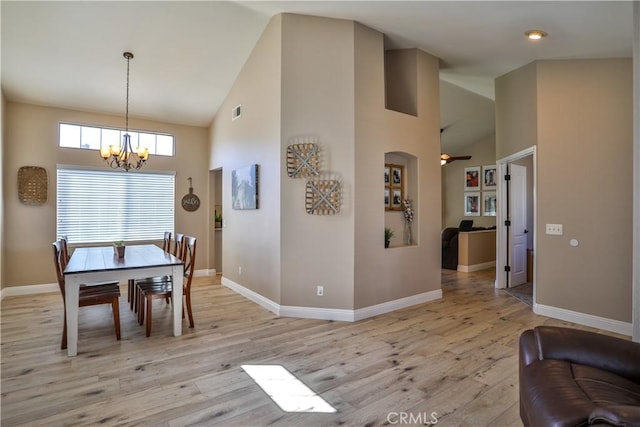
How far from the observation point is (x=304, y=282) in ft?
13.1

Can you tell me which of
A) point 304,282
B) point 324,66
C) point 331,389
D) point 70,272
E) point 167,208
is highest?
point 324,66

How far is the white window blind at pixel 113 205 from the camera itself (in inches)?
213

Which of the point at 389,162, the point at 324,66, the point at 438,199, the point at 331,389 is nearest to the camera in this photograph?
the point at 331,389

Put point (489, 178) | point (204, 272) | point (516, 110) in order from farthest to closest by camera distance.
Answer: point (489, 178) → point (204, 272) → point (516, 110)

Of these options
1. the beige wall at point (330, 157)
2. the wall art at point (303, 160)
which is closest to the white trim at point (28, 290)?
the beige wall at point (330, 157)

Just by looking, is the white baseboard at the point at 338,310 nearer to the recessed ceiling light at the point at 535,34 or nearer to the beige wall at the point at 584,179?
the beige wall at the point at 584,179

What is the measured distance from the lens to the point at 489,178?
8633 millimetres

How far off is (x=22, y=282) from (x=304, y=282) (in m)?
4.45

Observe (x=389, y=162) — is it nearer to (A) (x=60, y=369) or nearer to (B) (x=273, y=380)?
(B) (x=273, y=380)

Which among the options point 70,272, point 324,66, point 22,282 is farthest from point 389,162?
point 22,282

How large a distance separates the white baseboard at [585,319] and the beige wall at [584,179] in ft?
0.15

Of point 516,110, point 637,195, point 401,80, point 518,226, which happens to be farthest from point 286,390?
point 518,226

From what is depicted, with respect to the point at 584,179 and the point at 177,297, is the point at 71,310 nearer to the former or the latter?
the point at 177,297

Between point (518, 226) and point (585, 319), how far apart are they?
81.2 inches
